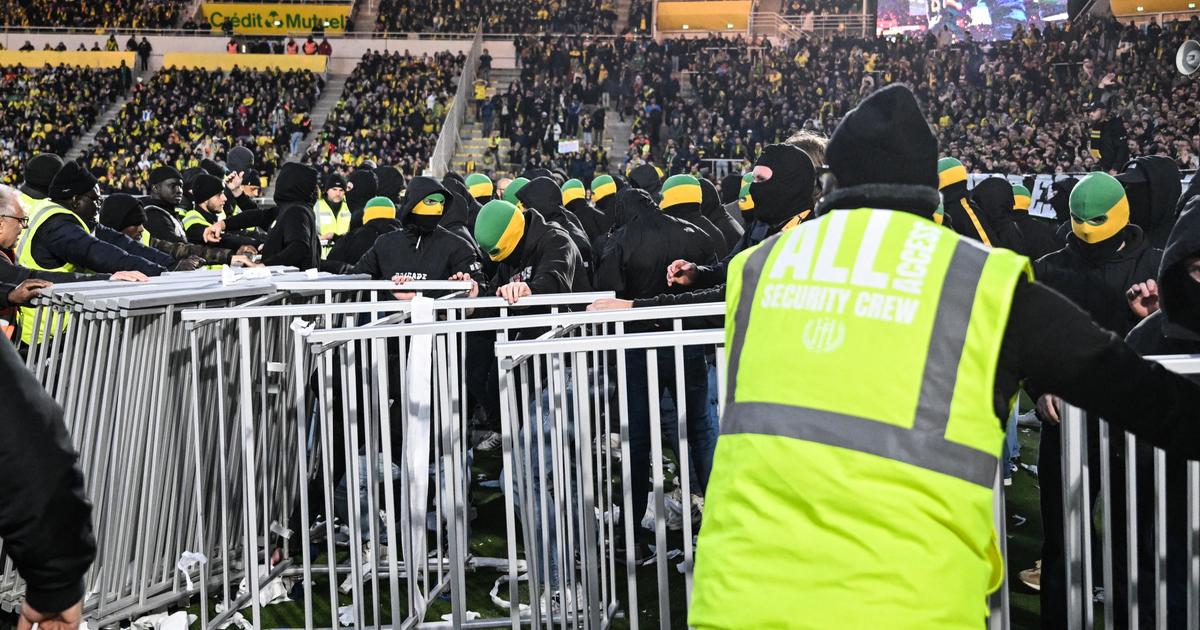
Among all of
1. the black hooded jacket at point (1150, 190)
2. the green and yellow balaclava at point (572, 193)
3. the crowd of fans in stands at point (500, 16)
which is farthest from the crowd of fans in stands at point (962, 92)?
the black hooded jacket at point (1150, 190)

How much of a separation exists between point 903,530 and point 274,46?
41098 mm

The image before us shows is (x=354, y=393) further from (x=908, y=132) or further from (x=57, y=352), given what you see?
(x=908, y=132)

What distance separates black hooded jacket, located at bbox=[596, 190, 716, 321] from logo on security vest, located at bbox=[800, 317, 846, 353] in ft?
12.3

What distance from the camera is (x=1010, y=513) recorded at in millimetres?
6320

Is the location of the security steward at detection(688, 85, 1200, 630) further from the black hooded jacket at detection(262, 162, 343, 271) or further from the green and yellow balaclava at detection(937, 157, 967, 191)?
the black hooded jacket at detection(262, 162, 343, 271)

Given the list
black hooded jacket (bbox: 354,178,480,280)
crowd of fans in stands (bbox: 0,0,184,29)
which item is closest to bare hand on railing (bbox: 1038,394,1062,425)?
black hooded jacket (bbox: 354,178,480,280)

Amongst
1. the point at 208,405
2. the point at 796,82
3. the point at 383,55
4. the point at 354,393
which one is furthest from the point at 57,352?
the point at 383,55

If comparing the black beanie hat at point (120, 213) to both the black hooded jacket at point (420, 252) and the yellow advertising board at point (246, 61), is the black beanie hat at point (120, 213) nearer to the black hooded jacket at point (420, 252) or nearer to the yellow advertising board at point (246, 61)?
the black hooded jacket at point (420, 252)

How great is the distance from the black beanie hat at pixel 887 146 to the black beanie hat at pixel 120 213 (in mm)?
6429

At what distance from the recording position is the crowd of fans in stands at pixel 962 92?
75.9ft

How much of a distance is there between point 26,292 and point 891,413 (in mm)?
4181

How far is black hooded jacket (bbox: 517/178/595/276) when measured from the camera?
759 cm

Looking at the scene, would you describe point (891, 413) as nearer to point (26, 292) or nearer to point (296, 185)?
point (26, 292)

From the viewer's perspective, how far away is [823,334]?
2.03 metres
